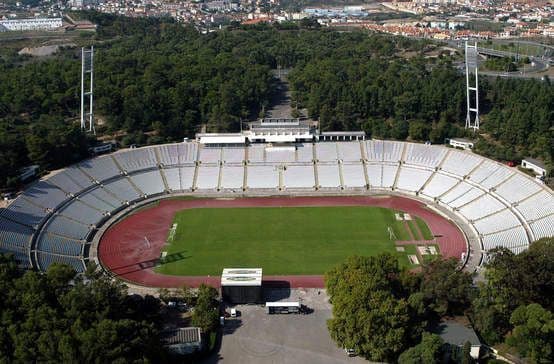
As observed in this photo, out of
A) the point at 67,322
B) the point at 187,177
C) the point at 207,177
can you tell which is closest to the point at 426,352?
the point at 67,322

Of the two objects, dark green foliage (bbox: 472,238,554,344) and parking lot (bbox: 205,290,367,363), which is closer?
parking lot (bbox: 205,290,367,363)

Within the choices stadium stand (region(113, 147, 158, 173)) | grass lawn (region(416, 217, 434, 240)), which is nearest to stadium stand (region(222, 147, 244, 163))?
stadium stand (region(113, 147, 158, 173))

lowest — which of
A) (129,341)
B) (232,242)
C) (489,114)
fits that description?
(232,242)

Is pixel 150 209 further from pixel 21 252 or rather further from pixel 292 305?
pixel 292 305

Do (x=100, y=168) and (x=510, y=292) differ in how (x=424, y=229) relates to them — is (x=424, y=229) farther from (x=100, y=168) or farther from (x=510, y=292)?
(x=100, y=168)

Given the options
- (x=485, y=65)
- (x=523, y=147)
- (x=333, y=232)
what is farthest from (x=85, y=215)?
(x=485, y=65)

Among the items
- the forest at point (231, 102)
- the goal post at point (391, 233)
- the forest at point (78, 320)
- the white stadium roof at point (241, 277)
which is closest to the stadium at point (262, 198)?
the goal post at point (391, 233)

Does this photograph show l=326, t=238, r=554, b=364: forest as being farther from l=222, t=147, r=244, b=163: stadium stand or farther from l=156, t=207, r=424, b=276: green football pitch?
l=222, t=147, r=244, b=163: stadium stand
